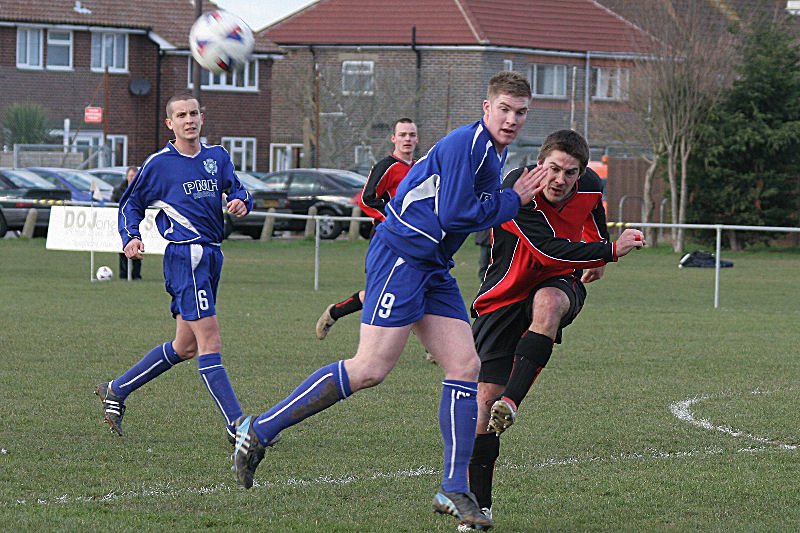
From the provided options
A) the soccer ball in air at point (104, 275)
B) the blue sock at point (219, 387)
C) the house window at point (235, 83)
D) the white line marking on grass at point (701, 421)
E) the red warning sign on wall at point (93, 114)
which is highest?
the house window at point (235, 83)

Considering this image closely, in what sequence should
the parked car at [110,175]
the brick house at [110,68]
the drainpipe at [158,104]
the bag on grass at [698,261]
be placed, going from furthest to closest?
the drainpipe at [158,104] → the brick house at [110,68] → the parked car at [110,175] → the bag on grass at [698,261]

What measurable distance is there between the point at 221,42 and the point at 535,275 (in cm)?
403

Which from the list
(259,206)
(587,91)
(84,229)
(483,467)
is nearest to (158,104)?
(587,91)

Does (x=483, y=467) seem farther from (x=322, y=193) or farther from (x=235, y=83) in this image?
(x=235, y=83)

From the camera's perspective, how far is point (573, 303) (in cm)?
664

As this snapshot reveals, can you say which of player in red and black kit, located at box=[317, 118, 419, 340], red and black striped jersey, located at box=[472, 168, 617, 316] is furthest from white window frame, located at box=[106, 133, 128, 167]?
red and black striped jersey, located at box=[472, 168, 617, 316]

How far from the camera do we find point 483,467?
5.95 m

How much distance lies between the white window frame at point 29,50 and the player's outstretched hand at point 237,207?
134ft

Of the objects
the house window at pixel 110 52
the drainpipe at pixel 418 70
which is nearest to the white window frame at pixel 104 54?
the house window at pixel 110 52

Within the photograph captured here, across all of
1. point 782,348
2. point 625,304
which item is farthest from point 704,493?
point 625,304

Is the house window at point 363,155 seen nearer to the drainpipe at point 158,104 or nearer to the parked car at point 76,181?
the drainpipe at point 158,104

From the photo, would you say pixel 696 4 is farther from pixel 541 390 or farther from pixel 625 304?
pixel 541 390

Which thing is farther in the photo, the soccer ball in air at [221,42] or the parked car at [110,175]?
the parked car at [110,175]

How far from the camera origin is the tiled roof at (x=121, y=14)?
151 feet
